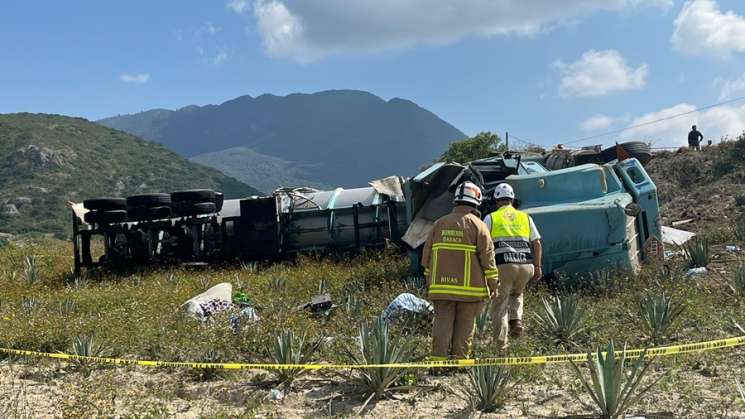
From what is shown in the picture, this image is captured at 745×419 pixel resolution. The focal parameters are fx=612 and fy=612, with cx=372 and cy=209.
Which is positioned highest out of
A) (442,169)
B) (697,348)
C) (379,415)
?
(442,169)

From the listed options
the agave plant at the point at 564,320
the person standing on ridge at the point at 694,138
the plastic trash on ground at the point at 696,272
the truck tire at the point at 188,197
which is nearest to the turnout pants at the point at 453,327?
the agave plant at the point at 564,320

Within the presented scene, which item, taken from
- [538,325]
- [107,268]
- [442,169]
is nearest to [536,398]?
[538,325]

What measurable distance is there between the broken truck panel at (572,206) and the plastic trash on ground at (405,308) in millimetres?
2164

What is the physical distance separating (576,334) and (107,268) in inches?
402

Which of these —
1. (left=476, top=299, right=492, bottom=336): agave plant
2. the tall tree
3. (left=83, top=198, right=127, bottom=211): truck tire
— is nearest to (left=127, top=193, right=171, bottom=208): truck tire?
(left=83, top=198, right=127, bottom=211): truck tire

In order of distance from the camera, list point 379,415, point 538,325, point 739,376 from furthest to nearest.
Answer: point 538,325
point 739,376
point 379,415

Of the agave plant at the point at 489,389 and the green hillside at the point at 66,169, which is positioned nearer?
the agave plant at the point at 489,389

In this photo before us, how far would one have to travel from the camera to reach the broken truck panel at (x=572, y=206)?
24.5ft

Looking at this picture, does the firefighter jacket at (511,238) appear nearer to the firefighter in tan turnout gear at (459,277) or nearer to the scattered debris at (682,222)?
the firefighter in tan turnout gear at (459,277)

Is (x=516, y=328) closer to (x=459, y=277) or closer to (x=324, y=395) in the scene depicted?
(x=459, y=277)

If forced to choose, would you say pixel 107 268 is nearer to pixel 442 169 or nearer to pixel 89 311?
pixel 89 311

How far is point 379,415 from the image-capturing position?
4129 millimetres

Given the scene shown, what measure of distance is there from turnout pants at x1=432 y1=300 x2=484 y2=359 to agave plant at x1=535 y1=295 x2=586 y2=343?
1.12m

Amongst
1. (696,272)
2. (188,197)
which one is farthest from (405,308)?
(188,197)
